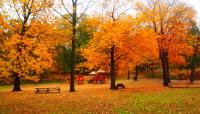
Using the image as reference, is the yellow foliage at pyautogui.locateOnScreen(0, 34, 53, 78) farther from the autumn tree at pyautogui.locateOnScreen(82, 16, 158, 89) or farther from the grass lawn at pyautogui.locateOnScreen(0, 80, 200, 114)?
the autumn tree at pyautogui.locateOnScreen(82, 16, 158, 89)

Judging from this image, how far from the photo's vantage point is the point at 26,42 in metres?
37.9

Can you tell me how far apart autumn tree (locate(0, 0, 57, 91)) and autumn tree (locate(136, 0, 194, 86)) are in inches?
620

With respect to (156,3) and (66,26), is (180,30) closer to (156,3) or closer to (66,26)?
(156,3)

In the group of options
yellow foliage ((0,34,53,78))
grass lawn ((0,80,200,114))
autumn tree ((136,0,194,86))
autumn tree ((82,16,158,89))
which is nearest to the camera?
grass lawn ((0,80,200,114))

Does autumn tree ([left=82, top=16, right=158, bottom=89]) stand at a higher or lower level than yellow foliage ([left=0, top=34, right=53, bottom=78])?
higher

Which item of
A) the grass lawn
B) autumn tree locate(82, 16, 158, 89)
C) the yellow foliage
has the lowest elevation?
the grass lawn

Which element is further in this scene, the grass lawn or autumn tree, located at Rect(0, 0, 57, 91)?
autumn tree, located at Rect(0, 0, 57, 91)

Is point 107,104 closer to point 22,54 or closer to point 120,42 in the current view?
point 22,54

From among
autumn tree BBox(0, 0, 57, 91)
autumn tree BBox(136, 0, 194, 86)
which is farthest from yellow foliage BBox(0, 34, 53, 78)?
autumn tree BBox(136, 0, 194, 86)

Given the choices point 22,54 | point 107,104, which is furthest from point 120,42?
point 107,104

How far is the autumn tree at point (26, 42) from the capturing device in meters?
36.5

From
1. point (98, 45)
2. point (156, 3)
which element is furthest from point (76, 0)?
point (156, 3)

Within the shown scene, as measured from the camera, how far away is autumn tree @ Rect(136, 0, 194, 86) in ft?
171

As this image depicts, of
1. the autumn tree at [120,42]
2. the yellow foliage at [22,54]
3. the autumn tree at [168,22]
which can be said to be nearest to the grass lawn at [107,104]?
the yellow foliage at [22,54]
